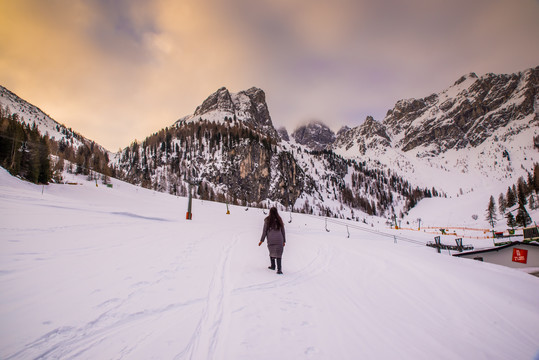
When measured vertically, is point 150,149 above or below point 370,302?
above

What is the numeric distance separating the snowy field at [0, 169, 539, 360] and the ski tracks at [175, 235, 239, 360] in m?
0.02

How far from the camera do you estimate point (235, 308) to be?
4.04 m

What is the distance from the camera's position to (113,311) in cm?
354

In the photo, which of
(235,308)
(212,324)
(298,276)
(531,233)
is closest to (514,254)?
(298,276)

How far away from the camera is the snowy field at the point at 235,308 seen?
285cm

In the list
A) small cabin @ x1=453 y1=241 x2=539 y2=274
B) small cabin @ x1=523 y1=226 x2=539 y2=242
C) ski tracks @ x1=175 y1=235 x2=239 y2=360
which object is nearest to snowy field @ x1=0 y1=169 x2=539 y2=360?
ski tracks @ x1=175 y1=235 x2=239 y2=360

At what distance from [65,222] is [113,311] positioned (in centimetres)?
990

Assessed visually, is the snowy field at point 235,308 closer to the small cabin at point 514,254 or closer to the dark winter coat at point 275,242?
the dark winter coat at point 275,242

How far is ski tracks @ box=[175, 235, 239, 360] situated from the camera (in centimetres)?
273

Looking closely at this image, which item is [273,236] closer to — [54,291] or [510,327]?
[54,291]

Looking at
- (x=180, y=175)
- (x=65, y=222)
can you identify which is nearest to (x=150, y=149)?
(x=180, y=175)

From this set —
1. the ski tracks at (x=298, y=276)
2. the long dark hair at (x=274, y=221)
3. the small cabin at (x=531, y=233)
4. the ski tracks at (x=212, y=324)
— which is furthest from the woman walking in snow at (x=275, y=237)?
the small cabin at (x=531, y=233)

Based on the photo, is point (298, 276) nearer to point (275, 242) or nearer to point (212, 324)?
point (275, 242)

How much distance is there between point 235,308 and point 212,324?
0.69m
